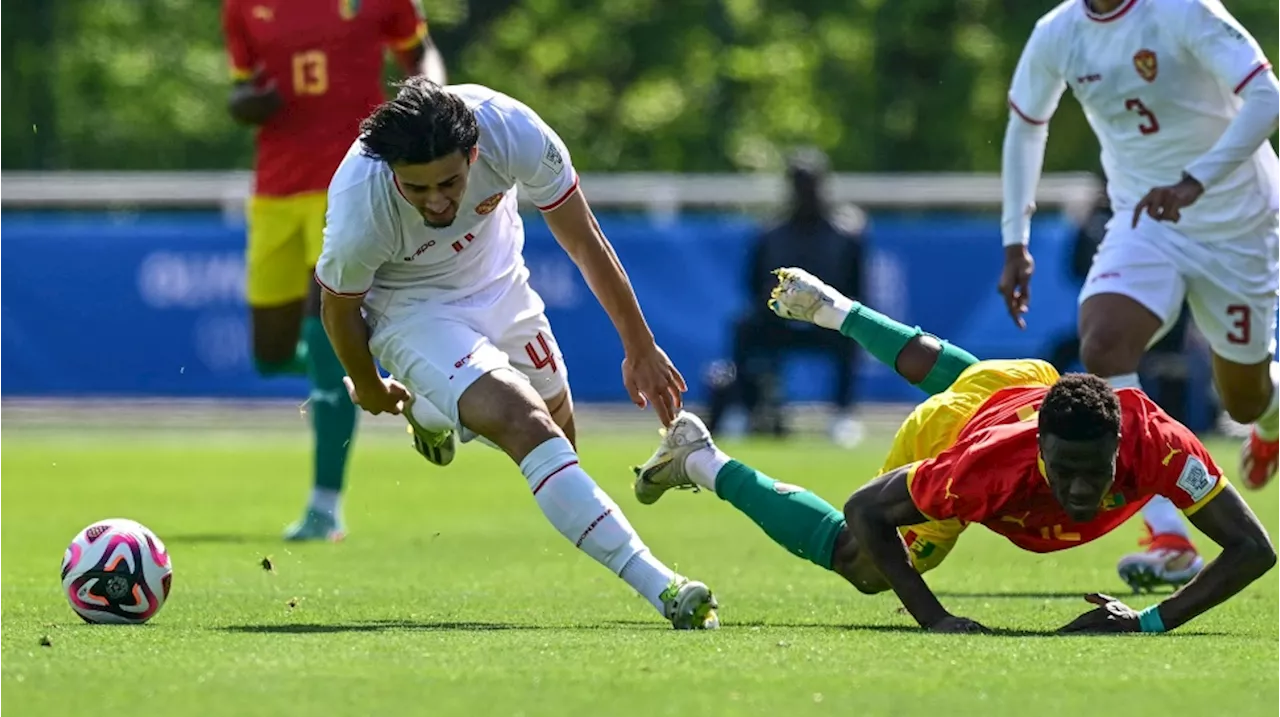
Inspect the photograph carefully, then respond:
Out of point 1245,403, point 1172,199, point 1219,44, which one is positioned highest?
point 1219,44

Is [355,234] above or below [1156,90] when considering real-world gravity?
below

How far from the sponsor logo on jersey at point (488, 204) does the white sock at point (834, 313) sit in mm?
1361

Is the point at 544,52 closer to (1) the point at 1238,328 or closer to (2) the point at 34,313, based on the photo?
(2) the point at 34,313

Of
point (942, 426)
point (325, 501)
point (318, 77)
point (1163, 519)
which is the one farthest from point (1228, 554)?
point (318, 77)

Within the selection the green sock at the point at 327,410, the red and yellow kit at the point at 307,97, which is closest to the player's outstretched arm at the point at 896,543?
the green sock at the point at 327,410

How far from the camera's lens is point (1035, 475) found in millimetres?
6492

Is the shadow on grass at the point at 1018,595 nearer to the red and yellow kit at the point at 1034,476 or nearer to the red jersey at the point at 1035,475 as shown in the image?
the red and yellow kit at the point at 1034,476

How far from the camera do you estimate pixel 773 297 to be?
27.6ft

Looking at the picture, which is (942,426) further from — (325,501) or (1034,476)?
(325,501)

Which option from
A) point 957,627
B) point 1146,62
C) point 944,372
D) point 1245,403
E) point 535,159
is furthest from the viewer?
point 1245,403

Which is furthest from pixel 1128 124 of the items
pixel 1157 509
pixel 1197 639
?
pixel 1197 639

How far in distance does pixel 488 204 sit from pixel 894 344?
1.63 m

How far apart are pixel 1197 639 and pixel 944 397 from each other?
1.39 m

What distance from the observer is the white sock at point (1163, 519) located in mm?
8680
